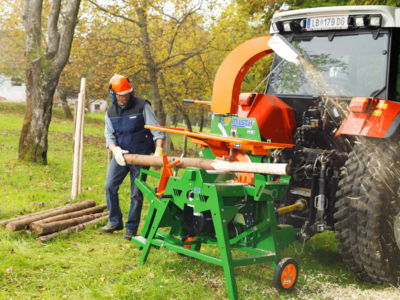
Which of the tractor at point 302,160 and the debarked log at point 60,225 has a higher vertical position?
the tractor at point 302,160

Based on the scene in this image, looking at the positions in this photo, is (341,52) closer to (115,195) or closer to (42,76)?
(115,195)

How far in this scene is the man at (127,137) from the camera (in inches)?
209

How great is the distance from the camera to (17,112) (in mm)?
27406

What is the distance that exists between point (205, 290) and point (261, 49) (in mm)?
2490

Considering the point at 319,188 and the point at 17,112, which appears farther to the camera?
the point at 17,112

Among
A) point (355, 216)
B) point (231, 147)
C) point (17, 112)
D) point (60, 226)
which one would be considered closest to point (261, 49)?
point (231, 147)

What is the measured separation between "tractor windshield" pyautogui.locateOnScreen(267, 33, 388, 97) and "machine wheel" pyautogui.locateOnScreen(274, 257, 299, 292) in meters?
2.02

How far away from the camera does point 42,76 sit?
980 centimetres

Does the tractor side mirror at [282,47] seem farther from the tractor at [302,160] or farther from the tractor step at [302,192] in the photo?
the tractor step at [302,192]

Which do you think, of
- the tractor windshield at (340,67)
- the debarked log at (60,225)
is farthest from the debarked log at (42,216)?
the tractor windshield at (340,67)

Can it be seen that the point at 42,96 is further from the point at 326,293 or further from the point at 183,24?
the point at 326,293

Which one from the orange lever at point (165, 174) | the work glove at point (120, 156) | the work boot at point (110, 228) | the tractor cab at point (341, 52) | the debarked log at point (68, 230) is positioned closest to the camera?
the orange lever at point (165, 174)

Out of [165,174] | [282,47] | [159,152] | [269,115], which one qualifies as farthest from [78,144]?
[282,47]

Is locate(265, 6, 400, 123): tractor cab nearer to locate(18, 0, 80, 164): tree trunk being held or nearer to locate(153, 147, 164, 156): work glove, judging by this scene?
locate(153, 147, 164, 156): work glove
